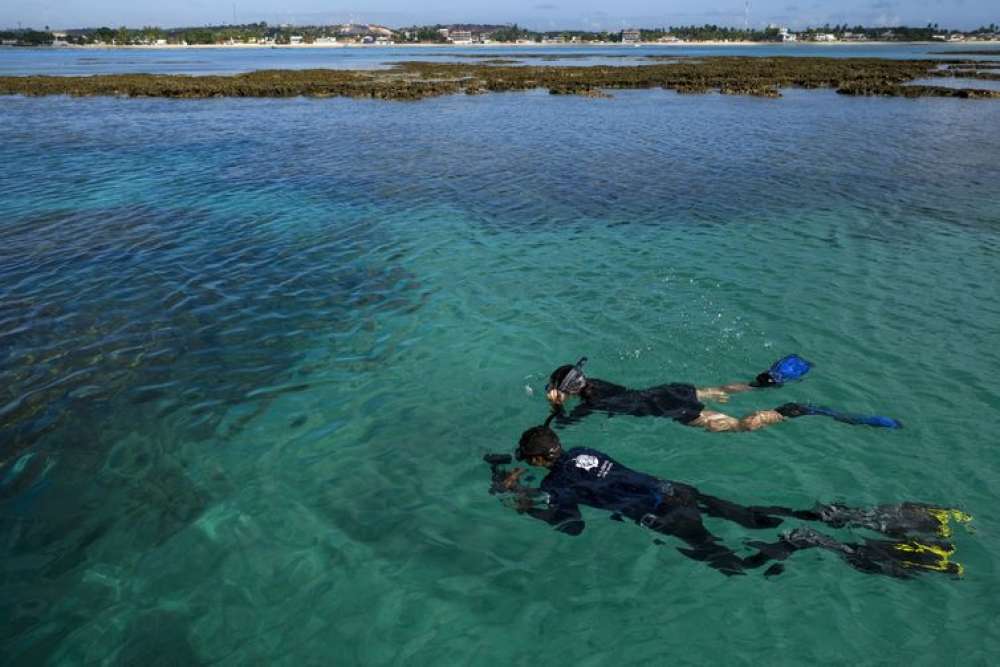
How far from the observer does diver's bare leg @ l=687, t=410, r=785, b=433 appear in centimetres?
856

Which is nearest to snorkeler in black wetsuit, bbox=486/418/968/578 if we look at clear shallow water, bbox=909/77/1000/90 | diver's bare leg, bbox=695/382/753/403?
diver's bare leg, bbox=695/382/753/403

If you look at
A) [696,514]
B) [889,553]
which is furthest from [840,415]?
[696,514]

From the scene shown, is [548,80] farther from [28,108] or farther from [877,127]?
[28,108]

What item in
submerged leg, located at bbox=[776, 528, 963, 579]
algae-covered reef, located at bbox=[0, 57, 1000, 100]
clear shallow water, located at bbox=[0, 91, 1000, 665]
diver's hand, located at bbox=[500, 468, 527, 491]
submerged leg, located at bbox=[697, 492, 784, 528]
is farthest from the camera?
algae-covered reef, located at bbox=[0, 57, 1000, 100]

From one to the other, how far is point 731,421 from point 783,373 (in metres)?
1.67

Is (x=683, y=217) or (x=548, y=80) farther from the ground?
(x=548, y=80)

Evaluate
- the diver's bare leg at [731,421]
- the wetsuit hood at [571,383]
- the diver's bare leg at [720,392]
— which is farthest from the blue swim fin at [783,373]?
the wetsuit hood at [571,383]

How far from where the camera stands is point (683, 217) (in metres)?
19.3

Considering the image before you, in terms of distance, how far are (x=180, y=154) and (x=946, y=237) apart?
33.8 m

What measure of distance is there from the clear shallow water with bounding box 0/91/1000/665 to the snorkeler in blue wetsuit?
0.74 ft

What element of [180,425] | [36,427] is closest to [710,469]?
[180,425]

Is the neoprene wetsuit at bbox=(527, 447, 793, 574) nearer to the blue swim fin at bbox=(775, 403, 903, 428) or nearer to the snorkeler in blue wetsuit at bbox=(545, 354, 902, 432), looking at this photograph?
the snorkeler in blue wetsuit at bbox=(545, 354, 902, 432)

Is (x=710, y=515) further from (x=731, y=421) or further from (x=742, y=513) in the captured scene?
(x=731, y=421)

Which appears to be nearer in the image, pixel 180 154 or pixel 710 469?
pixel 710 469
